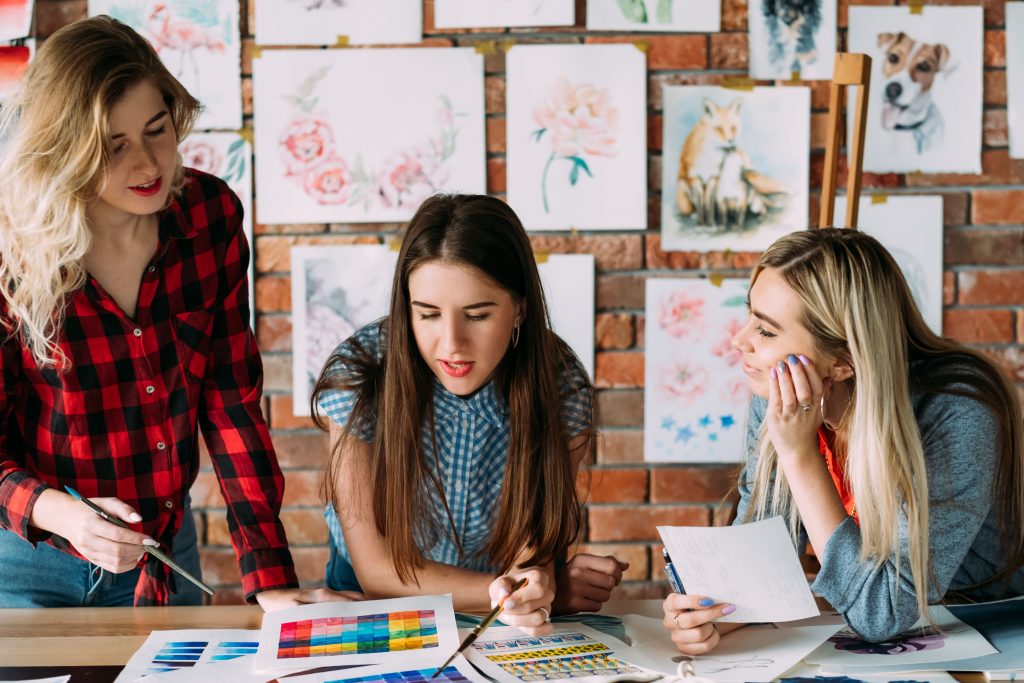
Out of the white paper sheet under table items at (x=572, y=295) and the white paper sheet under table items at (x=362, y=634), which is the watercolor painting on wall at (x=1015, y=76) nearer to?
the white paper sheet under table items at (x=572, y=295)

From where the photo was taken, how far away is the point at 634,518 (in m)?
2.30

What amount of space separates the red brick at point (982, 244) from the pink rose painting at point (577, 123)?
82 cm

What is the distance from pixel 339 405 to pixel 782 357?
25.9 inches

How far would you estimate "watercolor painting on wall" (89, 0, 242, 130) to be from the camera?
2176mm

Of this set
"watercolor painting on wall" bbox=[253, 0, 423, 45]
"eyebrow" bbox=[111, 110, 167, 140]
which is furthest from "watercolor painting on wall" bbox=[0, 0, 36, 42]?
"eyebrow" bbox=[111, 110, 167, 140]

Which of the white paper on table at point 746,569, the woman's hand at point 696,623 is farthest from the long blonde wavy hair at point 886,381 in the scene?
the woman's hand at point 696,623

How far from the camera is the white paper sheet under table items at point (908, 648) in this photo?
1.14 metres

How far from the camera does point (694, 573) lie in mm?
1231

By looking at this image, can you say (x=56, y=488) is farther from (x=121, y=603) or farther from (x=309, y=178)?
(x=309, y=178)

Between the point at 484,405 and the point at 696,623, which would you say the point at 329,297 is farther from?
the point at 696,623

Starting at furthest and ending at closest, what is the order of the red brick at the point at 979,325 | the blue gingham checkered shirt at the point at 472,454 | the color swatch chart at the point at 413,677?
the red brick at the point at 979,325 < the blue gingham checkered shirt at the point at 472,454 < the color swatch chart at the point at 413,677

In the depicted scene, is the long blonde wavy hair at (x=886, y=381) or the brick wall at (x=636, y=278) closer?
the long blonde wavy hair at (x=886, y=381)

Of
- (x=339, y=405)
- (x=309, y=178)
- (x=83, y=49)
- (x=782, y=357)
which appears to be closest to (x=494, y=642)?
(x=339, y=405)

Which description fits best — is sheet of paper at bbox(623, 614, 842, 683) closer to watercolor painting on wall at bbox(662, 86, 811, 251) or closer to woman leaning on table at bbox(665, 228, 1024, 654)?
woman leaning on table at bbox(665, 228, 1024, 654)
